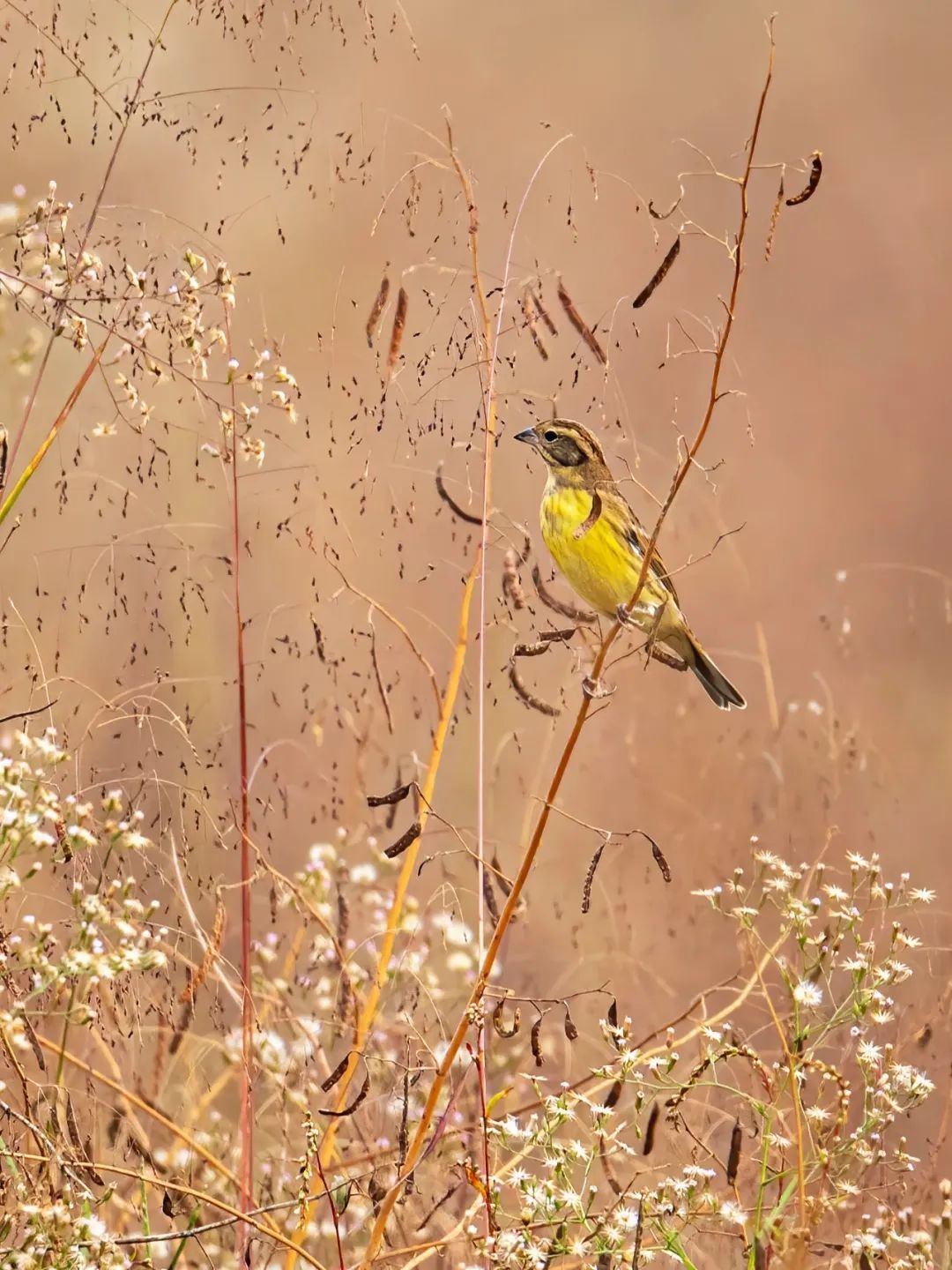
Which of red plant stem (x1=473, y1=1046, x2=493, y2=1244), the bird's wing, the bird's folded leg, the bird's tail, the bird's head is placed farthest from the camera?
the bird's tail

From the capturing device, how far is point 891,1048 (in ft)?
5.60

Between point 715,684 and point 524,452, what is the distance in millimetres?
826

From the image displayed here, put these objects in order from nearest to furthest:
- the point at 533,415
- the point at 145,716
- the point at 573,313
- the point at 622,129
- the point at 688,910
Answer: the point at 145,716
the point at 573,313
the point at 533,415
the point at 688,910
the point at 622,129

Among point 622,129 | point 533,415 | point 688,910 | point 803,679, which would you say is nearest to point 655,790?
point 688,910

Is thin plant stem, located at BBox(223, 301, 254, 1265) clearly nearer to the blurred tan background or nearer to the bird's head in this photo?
the blurred tan background

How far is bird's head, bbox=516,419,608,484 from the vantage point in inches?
126

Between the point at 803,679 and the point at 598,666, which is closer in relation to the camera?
the point at 598,666

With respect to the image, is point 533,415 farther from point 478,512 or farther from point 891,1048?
point 891,1048

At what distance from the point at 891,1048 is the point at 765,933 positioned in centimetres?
240

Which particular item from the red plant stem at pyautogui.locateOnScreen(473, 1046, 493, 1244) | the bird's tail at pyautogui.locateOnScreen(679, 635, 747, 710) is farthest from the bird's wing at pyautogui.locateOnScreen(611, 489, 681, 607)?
the red plant stem at pyautogui.locateOnScreen(473, 1046, 493, 1244)

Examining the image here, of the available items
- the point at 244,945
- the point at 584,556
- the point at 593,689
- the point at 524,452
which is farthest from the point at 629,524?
the point at 244,945

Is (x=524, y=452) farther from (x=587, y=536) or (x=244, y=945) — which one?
(x=244, y=945)

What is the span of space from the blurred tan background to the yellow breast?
16 cm

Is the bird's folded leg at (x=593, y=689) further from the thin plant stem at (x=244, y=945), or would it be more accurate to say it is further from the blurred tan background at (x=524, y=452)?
the thin plant stem at (x=244, y=945)
